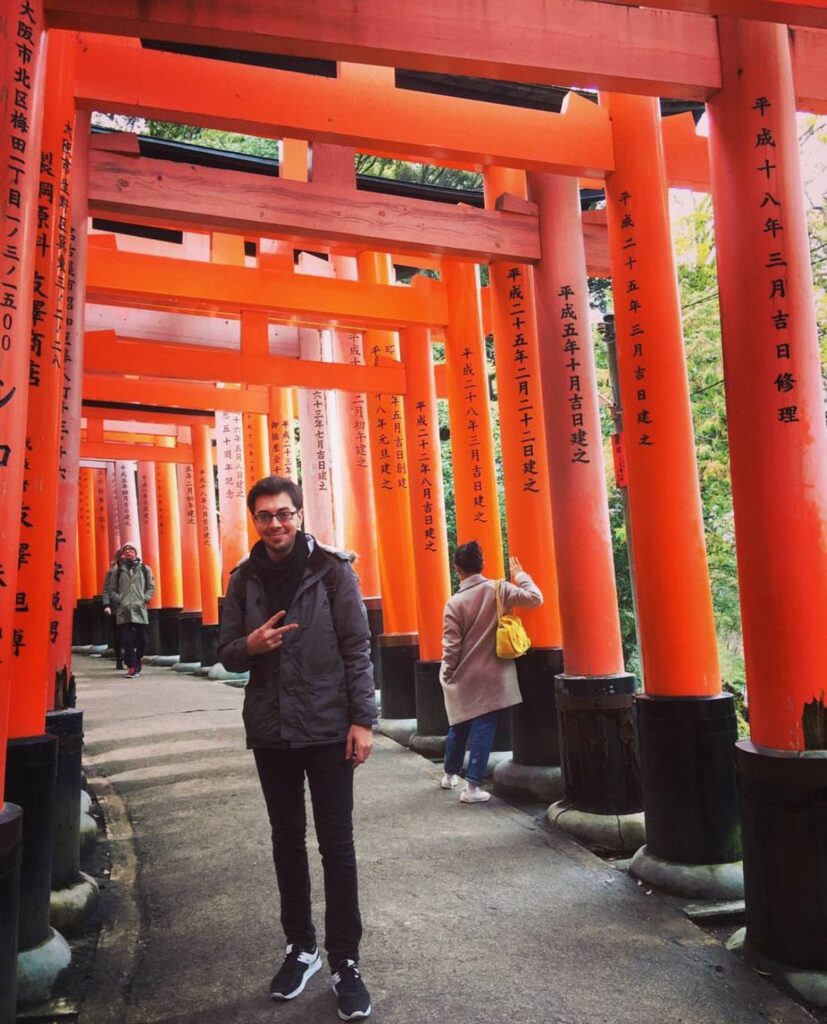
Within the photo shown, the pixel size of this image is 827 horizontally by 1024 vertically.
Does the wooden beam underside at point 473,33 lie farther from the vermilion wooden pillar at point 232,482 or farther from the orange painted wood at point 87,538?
the orange painted wood at point 87,538

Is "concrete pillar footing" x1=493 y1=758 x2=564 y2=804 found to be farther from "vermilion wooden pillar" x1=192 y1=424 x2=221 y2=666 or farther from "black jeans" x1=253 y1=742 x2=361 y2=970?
"vermilion wooden pillar" x1=192 y1=424 x2=221 y2=666

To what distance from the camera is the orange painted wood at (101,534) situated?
21089 mm

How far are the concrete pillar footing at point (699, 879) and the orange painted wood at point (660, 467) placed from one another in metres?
0.79

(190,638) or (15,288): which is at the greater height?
(15,288)

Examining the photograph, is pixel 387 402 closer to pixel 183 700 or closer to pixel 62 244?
pixel 183 700

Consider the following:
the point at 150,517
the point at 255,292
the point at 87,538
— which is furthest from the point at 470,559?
the point at 87,538

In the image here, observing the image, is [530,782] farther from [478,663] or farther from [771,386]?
[771,386]

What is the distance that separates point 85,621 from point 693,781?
19.6 m

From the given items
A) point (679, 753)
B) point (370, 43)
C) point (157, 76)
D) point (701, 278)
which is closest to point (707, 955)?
point (679, 753)

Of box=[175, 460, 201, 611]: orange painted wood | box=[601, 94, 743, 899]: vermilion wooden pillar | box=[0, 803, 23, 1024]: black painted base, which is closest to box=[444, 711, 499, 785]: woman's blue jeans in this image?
box=[601, 94, 743, 899]: vermilion wooden pillar

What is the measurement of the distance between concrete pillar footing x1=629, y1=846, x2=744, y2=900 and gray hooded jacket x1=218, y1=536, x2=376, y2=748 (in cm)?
190

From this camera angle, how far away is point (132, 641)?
44.7ft

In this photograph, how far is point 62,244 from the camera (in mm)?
3855

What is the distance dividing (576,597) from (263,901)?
99.8 inches
